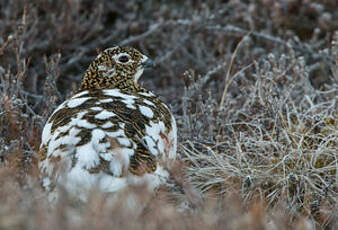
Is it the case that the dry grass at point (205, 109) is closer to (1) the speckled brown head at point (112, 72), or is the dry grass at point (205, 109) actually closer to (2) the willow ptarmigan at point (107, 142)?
(2) the willow ptarmigan at point (107, 142)

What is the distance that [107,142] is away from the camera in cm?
232

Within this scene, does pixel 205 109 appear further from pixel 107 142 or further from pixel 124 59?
pixel 107 142

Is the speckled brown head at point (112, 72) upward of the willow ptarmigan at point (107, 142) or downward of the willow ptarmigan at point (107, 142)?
downward

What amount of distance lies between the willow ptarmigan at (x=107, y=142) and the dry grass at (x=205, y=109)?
3.8 inches

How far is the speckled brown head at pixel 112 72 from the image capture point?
316 centimetres

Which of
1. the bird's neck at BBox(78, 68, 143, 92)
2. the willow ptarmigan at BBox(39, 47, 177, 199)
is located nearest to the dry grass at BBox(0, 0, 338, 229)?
the willow ptarmigan at BBox(39, 47, 177, 199)

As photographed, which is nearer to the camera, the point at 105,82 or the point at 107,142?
the point at 107,142

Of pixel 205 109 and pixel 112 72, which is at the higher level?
pixel 112 72

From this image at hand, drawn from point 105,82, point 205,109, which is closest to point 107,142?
point 105,82

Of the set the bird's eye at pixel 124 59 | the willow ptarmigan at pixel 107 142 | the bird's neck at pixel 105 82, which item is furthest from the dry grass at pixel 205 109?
the bird's eye at pixel 124 59

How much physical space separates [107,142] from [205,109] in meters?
1.22

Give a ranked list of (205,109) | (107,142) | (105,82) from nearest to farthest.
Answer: (107,142)
(105,82)
(205,109)

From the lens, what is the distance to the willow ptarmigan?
2.21 metres

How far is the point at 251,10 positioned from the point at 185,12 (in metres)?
0.67
